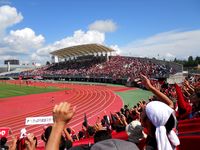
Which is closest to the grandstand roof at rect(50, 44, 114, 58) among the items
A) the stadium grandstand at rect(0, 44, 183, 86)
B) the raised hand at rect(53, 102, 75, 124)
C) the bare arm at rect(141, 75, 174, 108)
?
the stadium grandstand at rect(0, 44, 183, 86)

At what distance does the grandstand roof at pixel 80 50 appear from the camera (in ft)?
254

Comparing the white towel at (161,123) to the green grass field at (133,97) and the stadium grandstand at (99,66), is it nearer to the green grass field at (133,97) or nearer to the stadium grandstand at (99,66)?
the green grass field at (133,97)

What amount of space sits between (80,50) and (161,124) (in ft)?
268

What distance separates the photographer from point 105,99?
36500 millimetres

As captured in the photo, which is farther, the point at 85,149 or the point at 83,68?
the point at 83,68

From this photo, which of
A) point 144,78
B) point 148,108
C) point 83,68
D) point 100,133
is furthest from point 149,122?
point 83,68

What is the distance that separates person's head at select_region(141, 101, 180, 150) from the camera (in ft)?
10.5

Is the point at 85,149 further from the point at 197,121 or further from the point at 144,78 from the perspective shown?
the point at 197,121

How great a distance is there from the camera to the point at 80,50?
277 feet

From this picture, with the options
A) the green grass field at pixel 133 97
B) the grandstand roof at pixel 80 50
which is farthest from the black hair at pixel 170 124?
the grandstand roof at pixel 80 50

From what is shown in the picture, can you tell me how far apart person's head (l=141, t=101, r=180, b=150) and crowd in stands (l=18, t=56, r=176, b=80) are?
4947 centimetres

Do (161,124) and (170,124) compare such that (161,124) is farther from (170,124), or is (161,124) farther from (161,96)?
(161,96)

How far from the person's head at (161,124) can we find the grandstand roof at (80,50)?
72.3 meters

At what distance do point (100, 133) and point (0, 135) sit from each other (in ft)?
21.0
